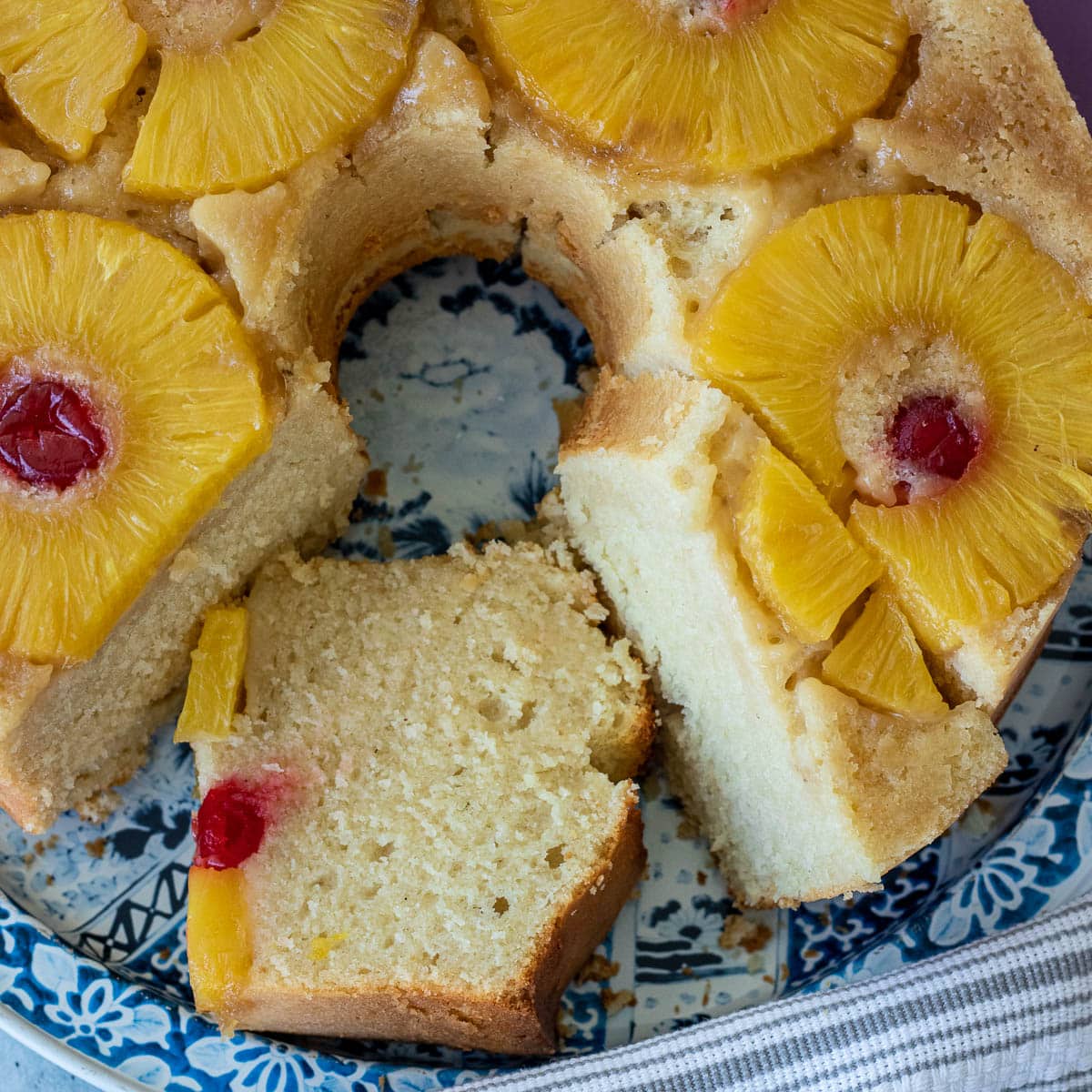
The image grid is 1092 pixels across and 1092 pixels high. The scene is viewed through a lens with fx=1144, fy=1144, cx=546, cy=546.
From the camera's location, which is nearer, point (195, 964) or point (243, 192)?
point (243, 192)

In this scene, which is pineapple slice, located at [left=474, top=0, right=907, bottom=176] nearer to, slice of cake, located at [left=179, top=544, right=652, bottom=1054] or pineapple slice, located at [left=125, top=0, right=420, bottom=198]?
pineapple slice, located at [left=125, top=0, right=420, bottom=198]

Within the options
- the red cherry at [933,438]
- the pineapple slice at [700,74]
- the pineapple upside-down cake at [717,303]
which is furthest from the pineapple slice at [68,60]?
the red cherry at [933,438]

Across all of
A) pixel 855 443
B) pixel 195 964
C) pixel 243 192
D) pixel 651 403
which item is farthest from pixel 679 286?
pixel 195 964

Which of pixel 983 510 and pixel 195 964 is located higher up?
pixel 983 510

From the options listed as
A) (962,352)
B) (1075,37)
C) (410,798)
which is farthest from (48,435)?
(1075,37)

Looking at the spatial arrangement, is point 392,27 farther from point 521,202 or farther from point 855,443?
point 855,443

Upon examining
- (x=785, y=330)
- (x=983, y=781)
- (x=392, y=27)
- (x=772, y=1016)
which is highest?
(x=392, y=27)
